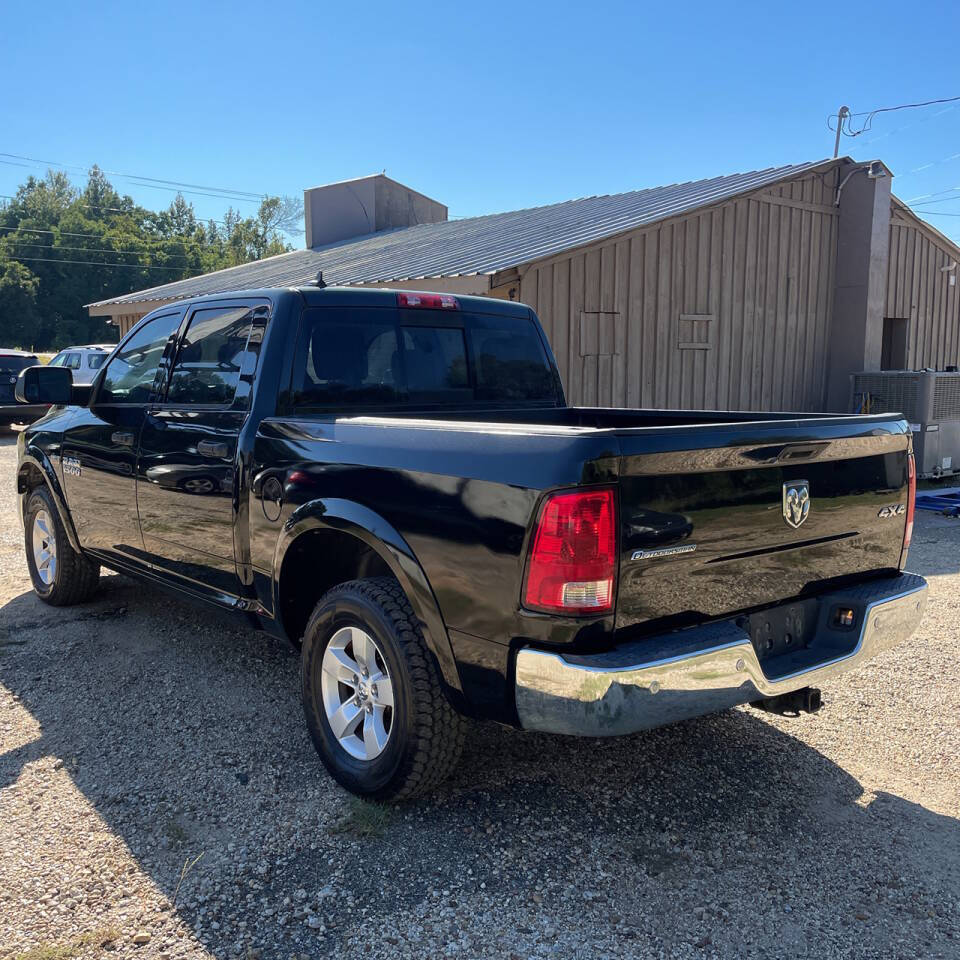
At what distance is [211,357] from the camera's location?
4.15 meters

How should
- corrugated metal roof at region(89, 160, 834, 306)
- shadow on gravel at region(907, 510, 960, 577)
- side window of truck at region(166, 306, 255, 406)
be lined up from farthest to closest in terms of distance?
corrugated metal roof at region(89, 160, 834, 306), shadow on gravel at region(907, 510, 960, 577), side window of truck at region(166, 306, 255, 406)

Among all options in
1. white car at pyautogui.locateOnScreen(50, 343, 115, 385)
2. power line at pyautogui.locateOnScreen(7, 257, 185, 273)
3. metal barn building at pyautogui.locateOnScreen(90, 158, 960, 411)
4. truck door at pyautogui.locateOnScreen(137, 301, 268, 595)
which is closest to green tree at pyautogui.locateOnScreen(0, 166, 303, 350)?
power line at pyautogui.locateOnScreen(7, 257, 185, 273)

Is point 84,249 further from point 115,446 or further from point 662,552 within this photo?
point 662,552

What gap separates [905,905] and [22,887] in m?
2.73

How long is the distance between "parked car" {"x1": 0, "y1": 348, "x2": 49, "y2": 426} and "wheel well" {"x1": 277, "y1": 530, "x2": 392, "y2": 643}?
48.7ft

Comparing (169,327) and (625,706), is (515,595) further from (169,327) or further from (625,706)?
(169,327)

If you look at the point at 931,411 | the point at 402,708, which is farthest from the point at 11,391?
the point at 402,708

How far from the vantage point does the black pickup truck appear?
Answer: 259cm

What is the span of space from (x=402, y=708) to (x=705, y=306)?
10243 mm

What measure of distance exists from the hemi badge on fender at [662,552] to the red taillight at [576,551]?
0.09 meters

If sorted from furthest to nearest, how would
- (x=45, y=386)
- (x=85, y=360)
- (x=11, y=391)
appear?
(x=85, y=360)
(x=11, y=391)
(x=45, y=386)

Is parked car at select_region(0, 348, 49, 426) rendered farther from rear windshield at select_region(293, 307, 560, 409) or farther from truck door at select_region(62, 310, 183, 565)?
rear windshield at select_region(293, 307, 560, 409)

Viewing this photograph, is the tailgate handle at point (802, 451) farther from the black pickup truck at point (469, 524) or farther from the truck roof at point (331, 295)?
the truck roof at point (331, 295)

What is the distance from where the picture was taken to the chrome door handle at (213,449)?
3818 mm
